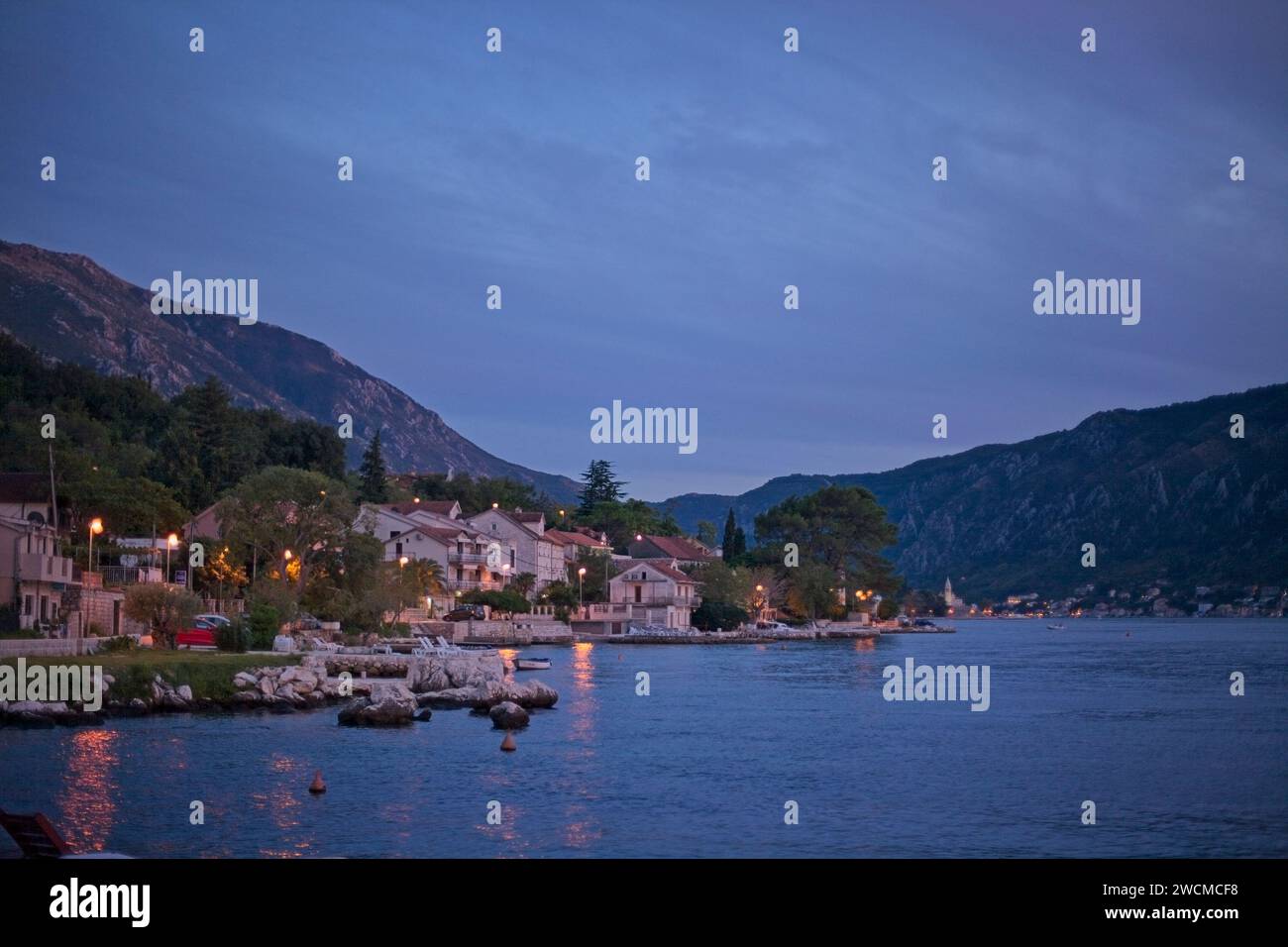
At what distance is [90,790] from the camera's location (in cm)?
2889

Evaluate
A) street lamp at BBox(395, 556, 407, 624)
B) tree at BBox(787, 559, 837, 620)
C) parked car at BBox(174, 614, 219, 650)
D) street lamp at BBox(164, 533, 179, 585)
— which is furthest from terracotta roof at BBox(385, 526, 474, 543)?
tree at BBox(787, 559, 837, 620)

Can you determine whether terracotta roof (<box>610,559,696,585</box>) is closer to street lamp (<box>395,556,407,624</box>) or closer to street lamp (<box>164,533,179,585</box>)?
street lamp (<box>395,556,407,624</box>)

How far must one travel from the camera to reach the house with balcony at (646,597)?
119438mm

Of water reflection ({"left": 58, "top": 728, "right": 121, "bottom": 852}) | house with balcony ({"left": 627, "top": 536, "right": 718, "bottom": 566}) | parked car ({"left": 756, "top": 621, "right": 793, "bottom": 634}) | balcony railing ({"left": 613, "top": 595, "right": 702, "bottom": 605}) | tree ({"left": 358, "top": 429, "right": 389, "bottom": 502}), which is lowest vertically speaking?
parked car ({"left": 756, "top": 621, "right": 793, "bottom": 634})

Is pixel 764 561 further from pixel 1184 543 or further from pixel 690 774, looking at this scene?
pixel 690 774

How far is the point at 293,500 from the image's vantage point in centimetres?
7088

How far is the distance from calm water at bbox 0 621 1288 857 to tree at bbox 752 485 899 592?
310 ft

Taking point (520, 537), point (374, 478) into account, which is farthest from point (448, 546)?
point (374, 478)

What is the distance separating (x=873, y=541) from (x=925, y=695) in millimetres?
90811

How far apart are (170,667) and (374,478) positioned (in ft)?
279

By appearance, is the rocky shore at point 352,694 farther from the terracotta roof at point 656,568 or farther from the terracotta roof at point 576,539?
the terracotta roof at point 576,539

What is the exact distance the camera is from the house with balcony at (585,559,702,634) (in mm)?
119438

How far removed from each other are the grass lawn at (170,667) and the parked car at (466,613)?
42.5m

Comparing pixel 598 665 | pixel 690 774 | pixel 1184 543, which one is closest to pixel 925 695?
pixel 598 665
